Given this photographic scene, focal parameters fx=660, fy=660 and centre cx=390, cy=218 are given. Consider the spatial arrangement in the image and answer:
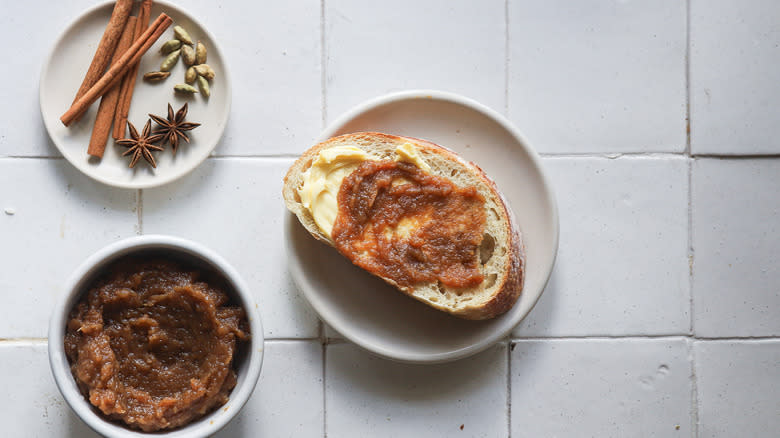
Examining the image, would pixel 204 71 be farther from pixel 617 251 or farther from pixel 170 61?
pixel 617 251

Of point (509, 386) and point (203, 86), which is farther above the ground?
point (203, 86)

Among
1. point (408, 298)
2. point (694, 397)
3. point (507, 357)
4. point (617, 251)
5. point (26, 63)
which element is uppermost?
point (26, 63)

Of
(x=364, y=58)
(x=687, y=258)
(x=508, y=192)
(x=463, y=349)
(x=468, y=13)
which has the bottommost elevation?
(x=463, y=349)

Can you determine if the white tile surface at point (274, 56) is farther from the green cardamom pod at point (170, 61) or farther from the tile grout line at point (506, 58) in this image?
the tile grout line at point (506, 58)

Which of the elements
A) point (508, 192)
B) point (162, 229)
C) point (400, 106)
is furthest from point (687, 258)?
point (162, 229)

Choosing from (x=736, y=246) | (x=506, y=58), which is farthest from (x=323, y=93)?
(x=736, y=246)

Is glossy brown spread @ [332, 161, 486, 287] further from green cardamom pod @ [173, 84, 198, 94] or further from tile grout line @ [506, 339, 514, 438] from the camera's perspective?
green cardamom pod @ [173, 84, 198, 94]

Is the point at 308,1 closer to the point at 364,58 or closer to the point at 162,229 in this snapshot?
the point at 364,58
